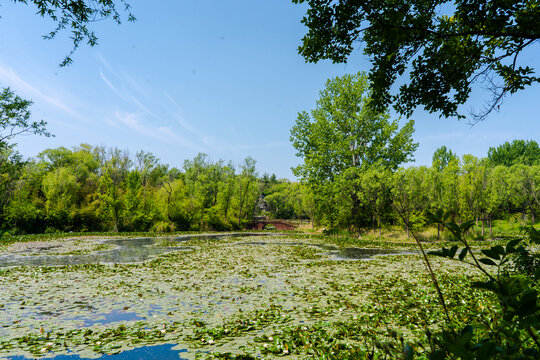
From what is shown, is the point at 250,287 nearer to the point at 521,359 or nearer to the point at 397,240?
the point at 521,359

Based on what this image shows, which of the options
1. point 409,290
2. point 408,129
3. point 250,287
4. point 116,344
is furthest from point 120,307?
point 408,129

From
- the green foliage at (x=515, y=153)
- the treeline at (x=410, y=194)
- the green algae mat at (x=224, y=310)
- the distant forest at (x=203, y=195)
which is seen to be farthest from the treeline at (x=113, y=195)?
the green foliage at (x=515, y=153)

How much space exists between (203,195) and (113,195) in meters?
14.3

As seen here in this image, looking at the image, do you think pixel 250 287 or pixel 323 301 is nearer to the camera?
pixel 323 301

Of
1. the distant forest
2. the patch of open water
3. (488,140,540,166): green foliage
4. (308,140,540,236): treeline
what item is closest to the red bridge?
the distant forest

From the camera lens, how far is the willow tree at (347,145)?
30812 millimetres

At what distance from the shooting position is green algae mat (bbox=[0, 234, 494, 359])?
5.22m

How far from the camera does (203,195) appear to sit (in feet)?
165

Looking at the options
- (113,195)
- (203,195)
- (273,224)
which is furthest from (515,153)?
(113,195)

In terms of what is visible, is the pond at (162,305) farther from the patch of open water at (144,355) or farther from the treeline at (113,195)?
the treeline at (113,195)

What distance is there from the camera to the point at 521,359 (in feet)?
3.91

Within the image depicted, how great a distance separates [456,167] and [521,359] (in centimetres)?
3785

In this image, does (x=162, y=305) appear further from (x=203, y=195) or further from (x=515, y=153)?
(x=515, y=153)

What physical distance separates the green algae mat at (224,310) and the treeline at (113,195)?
2955 cm
